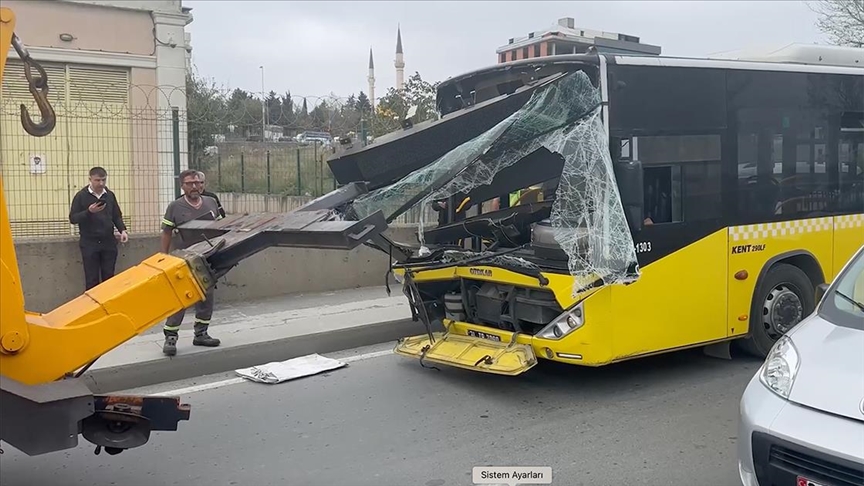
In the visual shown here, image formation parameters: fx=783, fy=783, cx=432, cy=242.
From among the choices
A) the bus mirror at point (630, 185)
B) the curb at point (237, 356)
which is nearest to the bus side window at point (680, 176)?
the bus mirror at point (630, 185)

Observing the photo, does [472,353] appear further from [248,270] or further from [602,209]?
[248,270]

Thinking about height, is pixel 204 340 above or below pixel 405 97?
below

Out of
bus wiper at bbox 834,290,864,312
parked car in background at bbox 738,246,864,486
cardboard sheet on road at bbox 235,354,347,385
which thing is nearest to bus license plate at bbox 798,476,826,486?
parked car in background at bbox 738,246,864,486

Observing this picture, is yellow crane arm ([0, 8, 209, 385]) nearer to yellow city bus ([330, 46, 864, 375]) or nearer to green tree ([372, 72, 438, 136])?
yellow city bus ([330, 46, 864, 375])

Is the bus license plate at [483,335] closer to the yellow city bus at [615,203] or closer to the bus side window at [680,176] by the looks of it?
the yellow city bus at [615,203]

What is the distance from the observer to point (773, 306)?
7098mm

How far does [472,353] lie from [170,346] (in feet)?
9.69

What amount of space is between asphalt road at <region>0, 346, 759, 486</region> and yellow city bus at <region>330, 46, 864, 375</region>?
377mm

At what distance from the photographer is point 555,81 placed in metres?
6.03

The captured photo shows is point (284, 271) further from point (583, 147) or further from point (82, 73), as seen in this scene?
point (82, 73)

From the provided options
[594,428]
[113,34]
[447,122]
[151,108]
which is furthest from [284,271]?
[113,34]

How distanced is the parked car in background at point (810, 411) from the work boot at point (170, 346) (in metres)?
5.30

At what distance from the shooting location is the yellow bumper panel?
612 cm

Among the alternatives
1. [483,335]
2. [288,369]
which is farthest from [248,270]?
[483,335]
